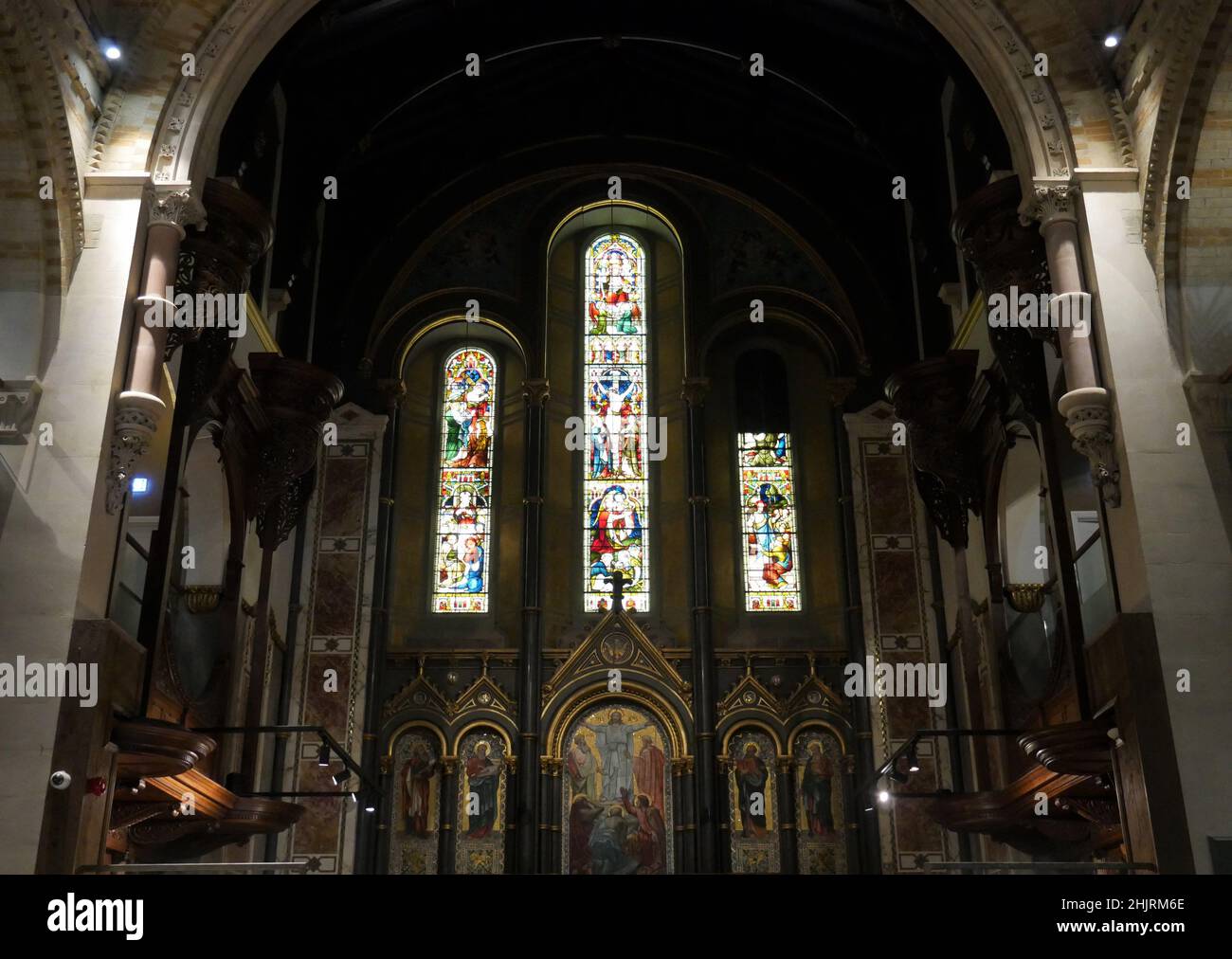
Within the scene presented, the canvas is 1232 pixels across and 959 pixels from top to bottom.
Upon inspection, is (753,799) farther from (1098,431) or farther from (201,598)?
(1098,431)

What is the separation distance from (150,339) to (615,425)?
34.8 feet

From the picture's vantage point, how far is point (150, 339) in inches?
469

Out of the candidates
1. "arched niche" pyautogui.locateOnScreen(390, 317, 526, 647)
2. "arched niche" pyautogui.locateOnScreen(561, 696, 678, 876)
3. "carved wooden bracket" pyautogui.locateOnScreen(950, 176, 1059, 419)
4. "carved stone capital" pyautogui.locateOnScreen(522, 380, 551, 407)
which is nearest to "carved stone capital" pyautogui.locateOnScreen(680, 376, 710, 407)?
"carved stone capital" pyautogui.locateOnScreen(522, 380, 551, 407)

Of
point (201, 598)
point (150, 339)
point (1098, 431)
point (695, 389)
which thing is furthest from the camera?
point (695, 389)

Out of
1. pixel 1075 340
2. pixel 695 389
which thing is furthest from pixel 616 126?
pixel 1075 340

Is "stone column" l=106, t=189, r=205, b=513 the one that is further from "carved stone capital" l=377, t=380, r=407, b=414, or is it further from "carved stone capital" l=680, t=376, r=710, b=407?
"carved stone capital" l=680, t=376, r=710, b=407

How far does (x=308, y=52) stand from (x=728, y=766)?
11504mm

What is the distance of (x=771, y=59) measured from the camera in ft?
68.0

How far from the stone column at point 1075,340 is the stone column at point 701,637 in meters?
8.39

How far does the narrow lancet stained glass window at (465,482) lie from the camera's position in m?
20.8

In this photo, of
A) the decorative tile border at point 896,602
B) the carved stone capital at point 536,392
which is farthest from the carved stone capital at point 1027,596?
the carved stone capital at point 536,392

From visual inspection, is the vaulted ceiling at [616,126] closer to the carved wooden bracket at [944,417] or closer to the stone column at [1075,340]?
the carved wooden bracket at [944,417]
